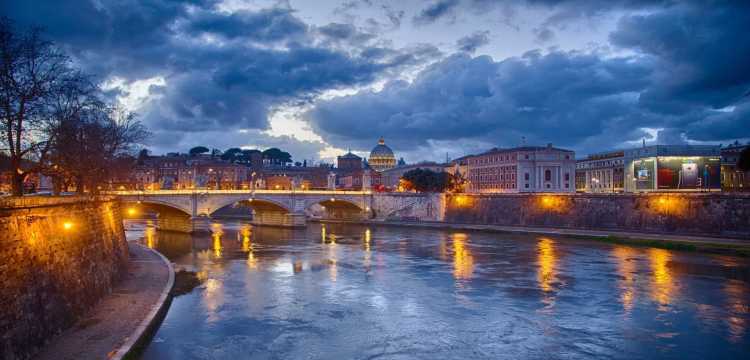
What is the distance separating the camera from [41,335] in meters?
15.5

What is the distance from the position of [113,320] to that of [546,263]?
27.1 meters

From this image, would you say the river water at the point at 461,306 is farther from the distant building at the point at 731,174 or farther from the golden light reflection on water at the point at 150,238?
the distant building at the point at 731,174

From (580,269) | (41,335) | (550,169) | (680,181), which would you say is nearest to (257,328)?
(41,335)

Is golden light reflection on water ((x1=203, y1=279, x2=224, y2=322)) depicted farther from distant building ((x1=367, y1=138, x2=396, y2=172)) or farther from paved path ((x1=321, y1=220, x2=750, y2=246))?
distant building ((x1=367, y1=138, x2=396, y2=172))

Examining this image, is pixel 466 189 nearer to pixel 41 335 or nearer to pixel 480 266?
pixel 480 266

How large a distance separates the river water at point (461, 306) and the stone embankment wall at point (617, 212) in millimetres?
8441

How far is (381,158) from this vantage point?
186625 mm

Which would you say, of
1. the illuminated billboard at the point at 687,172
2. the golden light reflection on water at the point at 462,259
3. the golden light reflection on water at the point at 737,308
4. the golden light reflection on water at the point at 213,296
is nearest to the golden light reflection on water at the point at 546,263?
the golden light reflection on water at the point at 462,259

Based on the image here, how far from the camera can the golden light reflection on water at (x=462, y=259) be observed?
33.5 meters

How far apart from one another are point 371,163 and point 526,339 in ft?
554

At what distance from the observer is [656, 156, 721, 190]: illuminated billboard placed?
72.9 m

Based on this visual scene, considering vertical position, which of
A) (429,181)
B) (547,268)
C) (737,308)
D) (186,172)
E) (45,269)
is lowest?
(737,308)

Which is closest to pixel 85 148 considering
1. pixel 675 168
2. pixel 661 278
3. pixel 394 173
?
pixel 661 278

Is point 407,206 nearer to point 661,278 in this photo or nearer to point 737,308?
point 661,278
